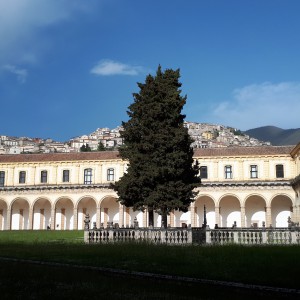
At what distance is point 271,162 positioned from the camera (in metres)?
55.1

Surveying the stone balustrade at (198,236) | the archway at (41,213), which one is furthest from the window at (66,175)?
the stone balustrade at (198,236)

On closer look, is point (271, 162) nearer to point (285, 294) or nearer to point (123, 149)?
point (123, 149)

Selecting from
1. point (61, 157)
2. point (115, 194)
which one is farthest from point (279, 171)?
point (61, 157)

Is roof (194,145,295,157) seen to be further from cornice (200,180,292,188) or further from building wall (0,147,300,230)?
cornice (200,180,292,188)

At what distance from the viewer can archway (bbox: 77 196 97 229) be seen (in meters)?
60.0

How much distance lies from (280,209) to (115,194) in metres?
20.8

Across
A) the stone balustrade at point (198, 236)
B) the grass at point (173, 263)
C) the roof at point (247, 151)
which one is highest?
the roof at point (247, 151)

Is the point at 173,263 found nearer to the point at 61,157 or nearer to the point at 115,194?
the point at 115,194

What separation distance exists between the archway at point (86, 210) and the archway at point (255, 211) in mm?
19922

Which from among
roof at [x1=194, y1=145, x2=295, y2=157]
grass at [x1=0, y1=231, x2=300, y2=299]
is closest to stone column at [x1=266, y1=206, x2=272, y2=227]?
roof at [x1=194, y1=145, x2=295, y2=157]

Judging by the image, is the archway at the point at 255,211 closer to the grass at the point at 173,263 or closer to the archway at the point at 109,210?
the archway at the point at 109,210

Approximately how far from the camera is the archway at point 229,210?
57.3 m

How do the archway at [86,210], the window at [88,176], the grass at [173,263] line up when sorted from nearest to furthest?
the grass at [173,263] < the window at [88,176] < the archway at [86,210]

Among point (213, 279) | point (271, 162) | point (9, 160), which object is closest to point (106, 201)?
point (9, 160)
